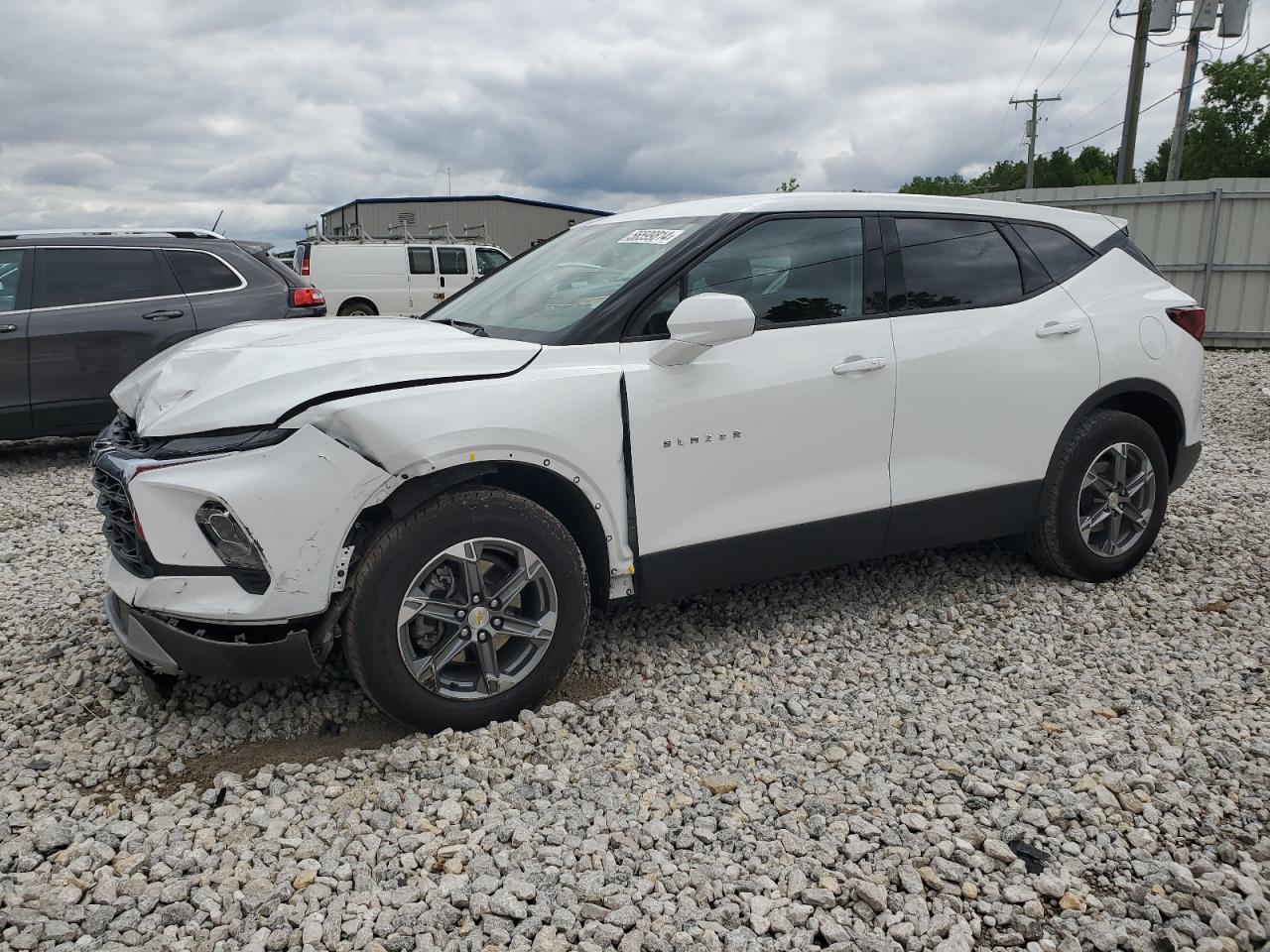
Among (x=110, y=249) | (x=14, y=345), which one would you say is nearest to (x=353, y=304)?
(x=110, y=249)

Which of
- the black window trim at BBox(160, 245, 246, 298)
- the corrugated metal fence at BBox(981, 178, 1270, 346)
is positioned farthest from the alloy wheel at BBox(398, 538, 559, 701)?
the corrugated metal fence at BBox(981, 178, 1270, 346)

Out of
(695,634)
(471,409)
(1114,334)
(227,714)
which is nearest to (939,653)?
(695,634)

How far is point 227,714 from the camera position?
330cm

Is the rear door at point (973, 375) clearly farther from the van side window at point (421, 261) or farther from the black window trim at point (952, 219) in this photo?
the van side window at point (421, 261)

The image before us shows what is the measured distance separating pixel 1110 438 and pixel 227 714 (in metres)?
3.90

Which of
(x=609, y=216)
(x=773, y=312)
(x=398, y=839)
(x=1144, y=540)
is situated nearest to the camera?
(x=398, y=839)

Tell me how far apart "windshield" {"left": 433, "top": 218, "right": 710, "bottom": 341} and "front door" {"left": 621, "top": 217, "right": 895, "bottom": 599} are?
8.3 inches

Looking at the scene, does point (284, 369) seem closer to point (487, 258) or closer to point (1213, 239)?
point (1213, 239)

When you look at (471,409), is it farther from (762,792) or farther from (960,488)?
(960,488)

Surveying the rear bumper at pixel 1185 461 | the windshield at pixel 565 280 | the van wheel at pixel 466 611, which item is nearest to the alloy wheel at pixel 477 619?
the van wheel at pixel 466 611

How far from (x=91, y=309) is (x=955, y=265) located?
251 inches

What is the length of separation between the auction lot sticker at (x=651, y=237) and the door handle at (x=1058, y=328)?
172 cm

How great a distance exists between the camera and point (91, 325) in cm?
708

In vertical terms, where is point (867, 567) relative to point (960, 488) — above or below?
below
